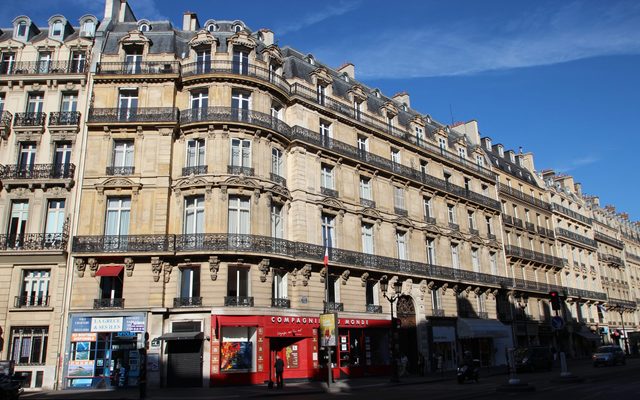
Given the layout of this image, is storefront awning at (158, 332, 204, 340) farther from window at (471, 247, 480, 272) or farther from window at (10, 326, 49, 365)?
window at (471, 247, 480, 272)

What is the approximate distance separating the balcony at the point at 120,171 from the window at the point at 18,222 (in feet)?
13.9

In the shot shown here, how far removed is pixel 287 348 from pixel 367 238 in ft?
28.7

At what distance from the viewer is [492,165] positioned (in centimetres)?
4588

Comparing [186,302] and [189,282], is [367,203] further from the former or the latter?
[186,302]

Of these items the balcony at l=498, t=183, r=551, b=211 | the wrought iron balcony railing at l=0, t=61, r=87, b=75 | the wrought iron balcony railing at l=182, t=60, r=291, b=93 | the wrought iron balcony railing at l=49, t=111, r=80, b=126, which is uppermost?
the wrought iron balcony railing at l=0, t=61, r=87, b=75

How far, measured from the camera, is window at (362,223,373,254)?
31594mm

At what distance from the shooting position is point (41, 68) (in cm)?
2838

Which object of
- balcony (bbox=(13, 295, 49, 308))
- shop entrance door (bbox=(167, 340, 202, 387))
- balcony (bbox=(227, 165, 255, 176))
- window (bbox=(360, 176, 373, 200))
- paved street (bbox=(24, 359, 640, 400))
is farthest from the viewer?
window (bbox=(360, 176, 373, 200))

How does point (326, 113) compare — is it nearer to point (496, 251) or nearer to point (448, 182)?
point (448, 182)

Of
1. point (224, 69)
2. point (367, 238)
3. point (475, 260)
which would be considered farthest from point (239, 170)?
point (475, 260)

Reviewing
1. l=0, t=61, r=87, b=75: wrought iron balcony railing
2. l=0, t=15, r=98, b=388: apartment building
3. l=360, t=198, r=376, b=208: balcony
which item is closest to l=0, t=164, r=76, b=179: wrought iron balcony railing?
l=0, t=15, r=98, b=388: apartment building

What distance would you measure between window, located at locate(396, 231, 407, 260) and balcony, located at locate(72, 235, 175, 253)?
14.7 meters

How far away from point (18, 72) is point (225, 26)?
447 inches

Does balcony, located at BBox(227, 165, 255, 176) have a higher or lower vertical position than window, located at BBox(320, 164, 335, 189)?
lower
